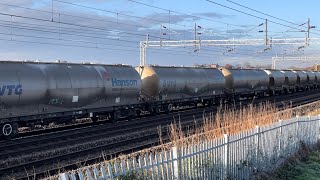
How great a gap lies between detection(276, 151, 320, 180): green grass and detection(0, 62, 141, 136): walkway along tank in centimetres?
1215

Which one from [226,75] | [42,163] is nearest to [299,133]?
[42,163]

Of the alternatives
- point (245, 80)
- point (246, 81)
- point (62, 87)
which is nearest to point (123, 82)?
point (62, 87)

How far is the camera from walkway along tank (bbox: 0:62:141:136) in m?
17.9

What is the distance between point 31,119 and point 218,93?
21.6 m

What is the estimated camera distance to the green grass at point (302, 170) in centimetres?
1095

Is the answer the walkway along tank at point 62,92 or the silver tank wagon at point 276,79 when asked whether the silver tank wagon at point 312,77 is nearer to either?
the silver tank wagon at point 276,79

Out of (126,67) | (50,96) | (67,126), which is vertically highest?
(126,67)

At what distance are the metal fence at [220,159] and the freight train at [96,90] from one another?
32.2 ft

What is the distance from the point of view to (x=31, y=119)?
61.7 feet

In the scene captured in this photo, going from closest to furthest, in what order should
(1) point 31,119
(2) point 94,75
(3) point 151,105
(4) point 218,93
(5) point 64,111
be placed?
(1) point 31,119
(5) point 64,111
(2) point 94,75
(3) point 151,105
(4) point 218,93

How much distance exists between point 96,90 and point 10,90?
6.08 meters

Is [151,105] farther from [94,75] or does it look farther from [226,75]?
[226,75]

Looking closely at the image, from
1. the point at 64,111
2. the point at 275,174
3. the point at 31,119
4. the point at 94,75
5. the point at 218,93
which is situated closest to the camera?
the point at 275,174

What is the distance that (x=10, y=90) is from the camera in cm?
1762
